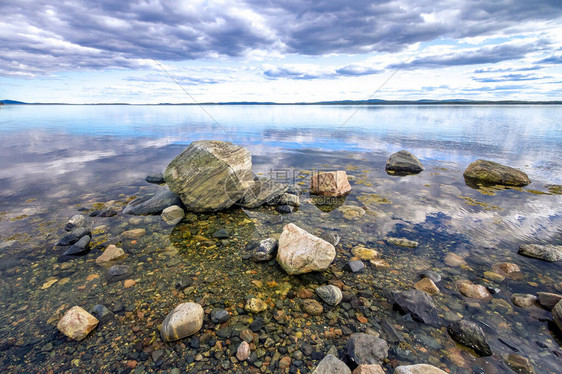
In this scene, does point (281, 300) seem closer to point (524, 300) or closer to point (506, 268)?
point (524, 300)

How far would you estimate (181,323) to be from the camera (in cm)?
419

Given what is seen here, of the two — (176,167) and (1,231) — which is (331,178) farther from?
(1,231)

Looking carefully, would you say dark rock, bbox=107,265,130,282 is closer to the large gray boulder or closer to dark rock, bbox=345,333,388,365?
the large gray boulder

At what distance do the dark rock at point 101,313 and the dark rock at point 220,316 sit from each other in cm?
192

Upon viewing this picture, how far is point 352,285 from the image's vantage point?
5.64 m

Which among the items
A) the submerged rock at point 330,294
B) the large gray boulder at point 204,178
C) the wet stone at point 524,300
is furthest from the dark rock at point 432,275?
the large gray boulder at point 204,178

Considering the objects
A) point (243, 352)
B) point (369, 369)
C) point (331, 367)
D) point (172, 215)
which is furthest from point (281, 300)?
point (172, 215)

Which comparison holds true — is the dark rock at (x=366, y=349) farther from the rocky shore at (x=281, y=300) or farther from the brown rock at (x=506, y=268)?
the brown rock at (x=506, y=268)

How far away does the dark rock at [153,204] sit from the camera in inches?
362

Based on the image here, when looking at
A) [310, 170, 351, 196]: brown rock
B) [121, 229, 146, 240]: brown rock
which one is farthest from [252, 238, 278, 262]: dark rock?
[310, 170, 351, 196]: brown rock

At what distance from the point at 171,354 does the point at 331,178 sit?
29.8 feet

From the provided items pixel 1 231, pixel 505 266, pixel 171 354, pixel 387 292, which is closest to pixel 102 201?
pixel 1 231

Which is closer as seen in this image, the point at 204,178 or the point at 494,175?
the point at 204,178

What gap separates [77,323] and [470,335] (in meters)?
6.59
